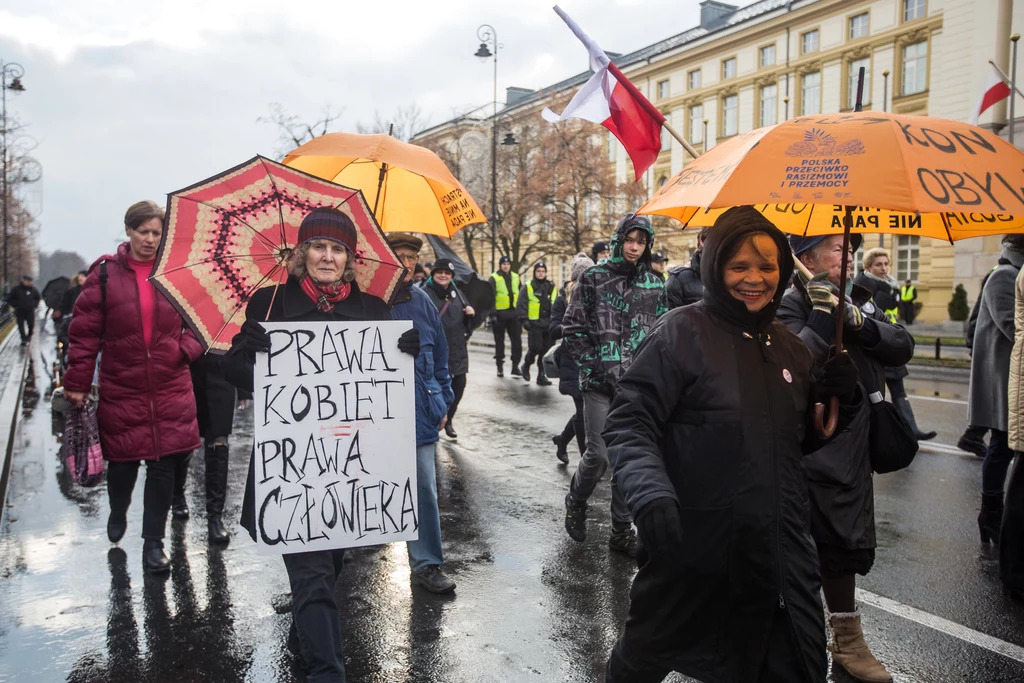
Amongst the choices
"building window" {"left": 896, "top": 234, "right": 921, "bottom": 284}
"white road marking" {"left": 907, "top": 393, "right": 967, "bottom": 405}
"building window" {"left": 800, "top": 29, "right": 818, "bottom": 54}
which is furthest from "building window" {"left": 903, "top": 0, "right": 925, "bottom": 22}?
"white road marking" {"left": 907, "top": 393, "right": 967, "bottom": 405}

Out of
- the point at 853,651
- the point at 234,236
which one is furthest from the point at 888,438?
the point at 234,236

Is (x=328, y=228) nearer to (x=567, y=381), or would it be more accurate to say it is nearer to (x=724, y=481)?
(x=724, y=481)

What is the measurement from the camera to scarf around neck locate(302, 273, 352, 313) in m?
3.40

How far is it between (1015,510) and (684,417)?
286 centimetres

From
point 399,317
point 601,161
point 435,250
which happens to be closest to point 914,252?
point 601,161

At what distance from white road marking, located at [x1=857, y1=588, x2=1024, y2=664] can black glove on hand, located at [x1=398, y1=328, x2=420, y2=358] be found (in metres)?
2.70

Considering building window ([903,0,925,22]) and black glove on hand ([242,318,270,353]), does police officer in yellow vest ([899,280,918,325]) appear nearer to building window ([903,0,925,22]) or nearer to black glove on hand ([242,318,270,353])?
building window ([903,0,925,22])

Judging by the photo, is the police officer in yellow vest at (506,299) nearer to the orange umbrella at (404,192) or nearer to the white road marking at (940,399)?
the white road marking at (940,399)

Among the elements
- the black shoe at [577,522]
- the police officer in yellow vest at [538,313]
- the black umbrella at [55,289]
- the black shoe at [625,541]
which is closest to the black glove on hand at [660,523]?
the black shoe at [625,541]

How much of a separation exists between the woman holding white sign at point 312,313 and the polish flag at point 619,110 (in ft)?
3.55

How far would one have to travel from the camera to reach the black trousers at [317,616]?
2994 millimetres

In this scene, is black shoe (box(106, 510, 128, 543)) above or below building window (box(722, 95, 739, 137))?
below

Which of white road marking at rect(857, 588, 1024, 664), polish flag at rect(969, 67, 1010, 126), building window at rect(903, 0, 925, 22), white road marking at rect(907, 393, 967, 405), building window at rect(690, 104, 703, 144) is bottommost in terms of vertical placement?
white road marking at rect(907, 393, 967, 405)

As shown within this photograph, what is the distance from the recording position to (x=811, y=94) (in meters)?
40.8
